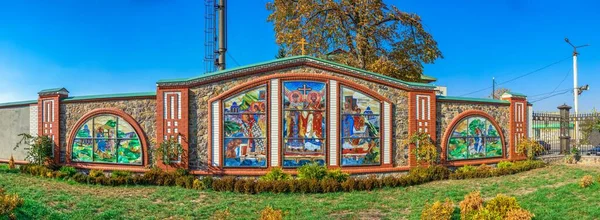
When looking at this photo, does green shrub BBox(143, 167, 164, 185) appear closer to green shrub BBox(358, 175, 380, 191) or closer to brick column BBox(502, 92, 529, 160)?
green shrub BBox(358, 175, 380, 191)

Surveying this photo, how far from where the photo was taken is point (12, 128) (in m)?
18.3

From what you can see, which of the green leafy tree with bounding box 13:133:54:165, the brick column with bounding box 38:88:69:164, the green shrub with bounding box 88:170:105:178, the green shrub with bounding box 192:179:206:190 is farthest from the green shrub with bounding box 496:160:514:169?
the green leafy tree with bounding box 13:133:54:165

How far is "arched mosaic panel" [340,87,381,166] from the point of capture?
50.2ft

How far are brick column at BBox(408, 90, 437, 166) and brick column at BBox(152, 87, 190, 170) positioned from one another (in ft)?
29.5

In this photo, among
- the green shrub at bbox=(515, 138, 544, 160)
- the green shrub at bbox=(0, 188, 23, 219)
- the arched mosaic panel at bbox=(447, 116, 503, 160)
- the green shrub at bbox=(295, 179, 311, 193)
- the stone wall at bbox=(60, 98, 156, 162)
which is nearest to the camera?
the green shrub at bbox=(0, 188, 23, 219)

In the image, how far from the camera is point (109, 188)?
44.8ft

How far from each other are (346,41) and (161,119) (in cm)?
1276

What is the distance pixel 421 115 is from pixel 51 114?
52.1 ft

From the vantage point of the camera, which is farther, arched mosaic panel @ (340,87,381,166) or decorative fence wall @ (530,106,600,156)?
decorative fence wall @ (530,106,600,156)

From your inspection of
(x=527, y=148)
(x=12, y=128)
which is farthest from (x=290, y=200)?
(x=12, y=128)

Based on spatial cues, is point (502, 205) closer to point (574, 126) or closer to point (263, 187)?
point (263, 187)

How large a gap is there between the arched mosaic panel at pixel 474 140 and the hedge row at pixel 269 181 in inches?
36.1

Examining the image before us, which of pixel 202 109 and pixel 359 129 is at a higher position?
pixel 202 109

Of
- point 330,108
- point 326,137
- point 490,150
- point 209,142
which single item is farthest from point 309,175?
point 490,150
